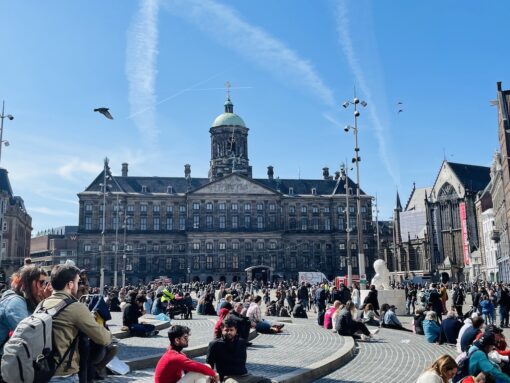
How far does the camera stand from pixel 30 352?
380 centimetres

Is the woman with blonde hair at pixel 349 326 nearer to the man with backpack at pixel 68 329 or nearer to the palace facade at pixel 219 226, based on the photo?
the man with backpack at pixel 68 329

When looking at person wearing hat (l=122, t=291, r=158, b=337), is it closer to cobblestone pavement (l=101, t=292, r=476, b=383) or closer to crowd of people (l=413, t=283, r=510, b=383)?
cobblestone pavement (l=101, t=292, r=476, b=383)

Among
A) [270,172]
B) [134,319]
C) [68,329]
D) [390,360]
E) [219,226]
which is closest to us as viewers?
[68,329]

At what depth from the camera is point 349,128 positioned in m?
27.4

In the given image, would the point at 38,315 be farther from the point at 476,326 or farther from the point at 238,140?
the point at 238,140

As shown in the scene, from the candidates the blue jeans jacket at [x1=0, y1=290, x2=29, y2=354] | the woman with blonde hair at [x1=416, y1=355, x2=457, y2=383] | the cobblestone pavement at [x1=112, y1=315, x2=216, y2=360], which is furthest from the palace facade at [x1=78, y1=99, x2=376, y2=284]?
the blue jeans jacket at [x1=0, y1=290, x2=29, y2=354]

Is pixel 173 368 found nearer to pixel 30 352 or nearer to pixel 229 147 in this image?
pixel 30 352

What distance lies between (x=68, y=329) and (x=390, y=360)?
9483 mm

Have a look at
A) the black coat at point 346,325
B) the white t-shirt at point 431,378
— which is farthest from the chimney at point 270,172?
the white t-shirt at point 431,378

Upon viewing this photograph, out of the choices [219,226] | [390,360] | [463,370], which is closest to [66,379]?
[463,370]

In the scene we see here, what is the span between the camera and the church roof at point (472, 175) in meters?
80.0

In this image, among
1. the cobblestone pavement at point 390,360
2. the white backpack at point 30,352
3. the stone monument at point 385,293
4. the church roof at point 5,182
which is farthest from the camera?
the church roof at point 5,182

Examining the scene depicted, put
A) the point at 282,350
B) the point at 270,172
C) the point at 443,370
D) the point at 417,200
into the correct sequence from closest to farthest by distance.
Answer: the point at 443,370, the point at 282,350, the point at 270,172, the point at 417,200

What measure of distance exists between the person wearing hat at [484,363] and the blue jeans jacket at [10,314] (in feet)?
20.0
